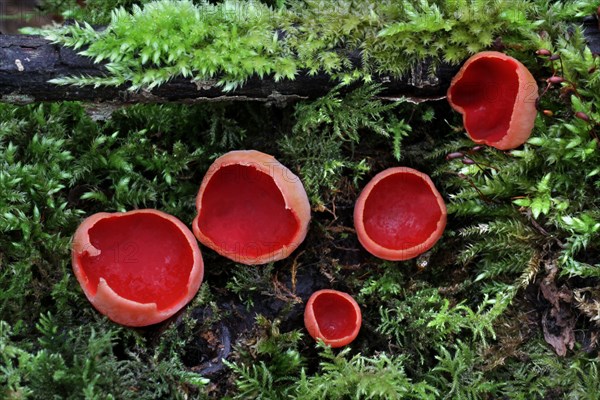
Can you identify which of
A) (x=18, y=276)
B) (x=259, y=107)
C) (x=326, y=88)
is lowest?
(x=18, y=276)

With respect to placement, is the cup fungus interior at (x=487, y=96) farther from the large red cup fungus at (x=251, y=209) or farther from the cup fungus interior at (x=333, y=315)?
the cup fungus interior at (x=333, y=315)

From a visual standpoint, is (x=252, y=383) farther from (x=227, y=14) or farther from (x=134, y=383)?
(x=227, y=14)

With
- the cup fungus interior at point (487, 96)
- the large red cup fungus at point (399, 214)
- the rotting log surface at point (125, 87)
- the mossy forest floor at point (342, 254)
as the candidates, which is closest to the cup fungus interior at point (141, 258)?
the mossy forest floor at point (342, 254)

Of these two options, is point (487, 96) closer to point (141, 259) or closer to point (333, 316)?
point (333, 316)

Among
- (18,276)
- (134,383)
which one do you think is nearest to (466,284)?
(134,383)

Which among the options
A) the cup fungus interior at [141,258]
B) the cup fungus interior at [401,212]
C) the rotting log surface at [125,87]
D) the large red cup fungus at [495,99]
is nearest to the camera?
the rotting log surface at [125,87]
